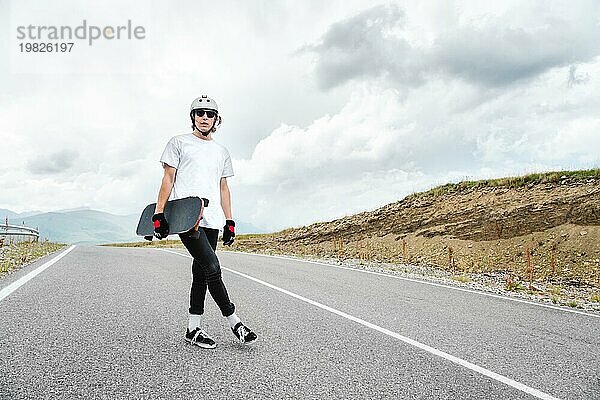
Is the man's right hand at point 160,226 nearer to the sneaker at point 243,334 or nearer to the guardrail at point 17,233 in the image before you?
the sneaker at point 243,334

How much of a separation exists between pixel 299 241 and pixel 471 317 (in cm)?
2869

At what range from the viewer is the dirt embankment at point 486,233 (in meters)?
21.2

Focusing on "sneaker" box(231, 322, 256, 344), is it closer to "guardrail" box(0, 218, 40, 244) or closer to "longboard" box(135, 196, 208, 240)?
"longboard" box(135, 196, 208, 240)

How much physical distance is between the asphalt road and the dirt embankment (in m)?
11.5

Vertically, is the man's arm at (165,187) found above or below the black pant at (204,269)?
above

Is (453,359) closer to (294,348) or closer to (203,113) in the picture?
(294,348)

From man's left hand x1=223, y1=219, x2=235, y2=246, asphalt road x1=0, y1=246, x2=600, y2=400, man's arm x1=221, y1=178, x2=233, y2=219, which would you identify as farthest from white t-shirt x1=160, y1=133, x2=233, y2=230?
asphalt road x1=0, y1=246, x2=600, y2=400

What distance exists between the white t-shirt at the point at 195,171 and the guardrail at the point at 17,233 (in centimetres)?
1785

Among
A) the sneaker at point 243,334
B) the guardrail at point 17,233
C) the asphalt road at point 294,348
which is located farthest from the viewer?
the guardrail at point 17,233

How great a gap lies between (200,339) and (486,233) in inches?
940

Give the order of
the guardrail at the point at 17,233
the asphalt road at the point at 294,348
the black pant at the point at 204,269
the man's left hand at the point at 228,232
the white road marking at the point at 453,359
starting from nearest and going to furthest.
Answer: the asphalt road at the point at 294,348, the white road marking at the point at 453,359, the black pant at the point at 204,269, the man's left hand at the point at 228,232, the guardrail at the point at 17,233

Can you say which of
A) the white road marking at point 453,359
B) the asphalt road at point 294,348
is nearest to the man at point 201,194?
the asphalt road at point 294,348

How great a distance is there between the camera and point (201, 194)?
4.85 m

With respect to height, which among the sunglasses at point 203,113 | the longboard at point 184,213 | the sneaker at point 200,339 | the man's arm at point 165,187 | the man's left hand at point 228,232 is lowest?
the sneaker at point 200,339
